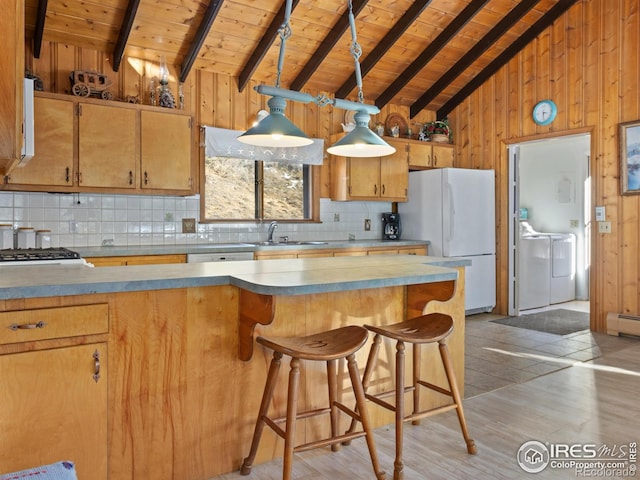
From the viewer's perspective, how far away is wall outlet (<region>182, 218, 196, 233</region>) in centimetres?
466

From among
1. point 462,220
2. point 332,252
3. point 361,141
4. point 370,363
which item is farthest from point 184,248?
point 462,220

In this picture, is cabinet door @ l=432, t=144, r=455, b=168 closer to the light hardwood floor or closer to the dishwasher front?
the light hardwood floor

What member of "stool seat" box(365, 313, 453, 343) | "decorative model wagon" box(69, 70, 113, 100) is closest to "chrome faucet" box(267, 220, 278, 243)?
"decorative model wagon" box(69, 70, 113, 100)

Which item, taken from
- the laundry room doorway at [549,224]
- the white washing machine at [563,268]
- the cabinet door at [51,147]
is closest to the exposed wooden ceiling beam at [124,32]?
the cabinet door at [51,147]

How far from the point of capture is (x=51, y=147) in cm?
374

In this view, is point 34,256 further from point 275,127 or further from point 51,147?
point 275,127

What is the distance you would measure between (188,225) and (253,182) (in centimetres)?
89

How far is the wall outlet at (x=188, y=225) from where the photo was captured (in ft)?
15.3

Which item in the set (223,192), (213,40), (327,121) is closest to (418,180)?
(327,121)

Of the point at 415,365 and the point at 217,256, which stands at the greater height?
the point at 217,256

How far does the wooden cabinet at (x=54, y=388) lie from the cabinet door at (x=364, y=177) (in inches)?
152

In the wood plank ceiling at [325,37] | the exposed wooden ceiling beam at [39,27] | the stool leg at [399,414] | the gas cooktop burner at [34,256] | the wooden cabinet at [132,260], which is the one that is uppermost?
the wood plank ceiling at [325,37]

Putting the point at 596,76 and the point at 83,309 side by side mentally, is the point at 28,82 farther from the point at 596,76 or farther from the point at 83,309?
the point at 596,76

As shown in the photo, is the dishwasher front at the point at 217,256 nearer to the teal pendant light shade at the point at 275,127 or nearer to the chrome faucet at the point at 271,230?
the chrome faucet at the point at 271,230
